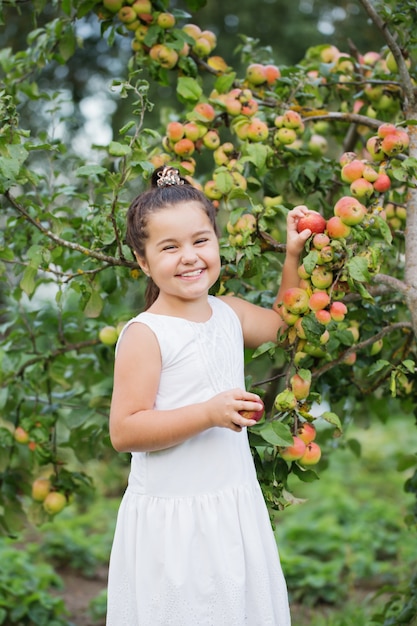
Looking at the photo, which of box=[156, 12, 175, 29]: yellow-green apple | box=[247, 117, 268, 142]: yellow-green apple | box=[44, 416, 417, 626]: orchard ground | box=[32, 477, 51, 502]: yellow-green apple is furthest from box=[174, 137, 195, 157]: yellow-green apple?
box=[44, 416, 417, 626]: orchard ground

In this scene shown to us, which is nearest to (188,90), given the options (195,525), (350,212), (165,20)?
(165,20)

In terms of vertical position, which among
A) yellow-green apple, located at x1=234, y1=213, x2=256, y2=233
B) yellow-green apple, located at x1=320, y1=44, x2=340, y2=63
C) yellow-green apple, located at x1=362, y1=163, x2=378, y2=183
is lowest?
yellow-green apple, located at x1=234, y1=213, x2=256, y2=233

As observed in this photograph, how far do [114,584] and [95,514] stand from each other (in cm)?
295

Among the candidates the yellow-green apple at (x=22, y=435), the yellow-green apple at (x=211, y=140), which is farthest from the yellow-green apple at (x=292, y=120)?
the yellow-green apple at (x=22, y=435)

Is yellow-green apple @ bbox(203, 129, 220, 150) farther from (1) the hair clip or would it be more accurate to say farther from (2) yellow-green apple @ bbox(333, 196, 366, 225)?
(2) yellow-green apple @ bbox(333, 196, 366, 225)

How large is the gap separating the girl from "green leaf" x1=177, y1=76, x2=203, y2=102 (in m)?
0.49

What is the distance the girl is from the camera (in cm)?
136

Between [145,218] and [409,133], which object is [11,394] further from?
[409,133]

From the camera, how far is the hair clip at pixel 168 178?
152 cm

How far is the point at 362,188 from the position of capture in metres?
1.57

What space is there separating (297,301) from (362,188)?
0.94ft

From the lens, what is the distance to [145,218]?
1447mm

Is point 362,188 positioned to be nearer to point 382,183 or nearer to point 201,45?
point 382,183

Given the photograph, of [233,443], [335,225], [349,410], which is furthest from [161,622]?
[349,410]
